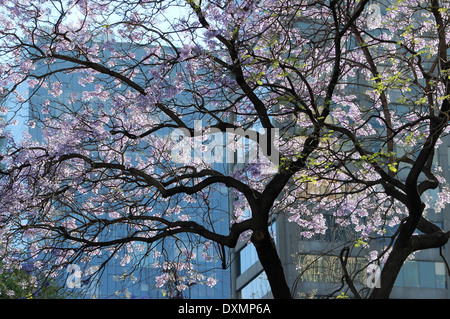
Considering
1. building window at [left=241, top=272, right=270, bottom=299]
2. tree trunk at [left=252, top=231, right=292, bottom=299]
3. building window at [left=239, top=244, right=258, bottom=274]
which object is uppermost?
building window at [left=239, top=244, right=258, bottom=274]

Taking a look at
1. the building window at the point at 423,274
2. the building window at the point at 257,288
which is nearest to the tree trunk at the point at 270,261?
the building window at the point at 257,288

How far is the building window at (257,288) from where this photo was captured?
36844 mm

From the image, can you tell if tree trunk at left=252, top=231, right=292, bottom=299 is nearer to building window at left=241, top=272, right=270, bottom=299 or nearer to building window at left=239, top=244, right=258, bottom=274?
building window at left=241, top=272, right=270, bottom=299

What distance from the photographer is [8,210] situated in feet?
35.8

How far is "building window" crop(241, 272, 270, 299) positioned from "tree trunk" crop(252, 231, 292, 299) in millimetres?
26220

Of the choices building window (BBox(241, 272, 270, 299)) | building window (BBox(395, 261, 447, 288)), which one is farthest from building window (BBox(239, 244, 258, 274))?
building window (BBox(395, 261, 447, 288))

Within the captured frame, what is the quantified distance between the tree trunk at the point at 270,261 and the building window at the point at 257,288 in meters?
26.2

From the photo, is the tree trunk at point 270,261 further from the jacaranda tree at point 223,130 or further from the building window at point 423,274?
the building window at point 423,274

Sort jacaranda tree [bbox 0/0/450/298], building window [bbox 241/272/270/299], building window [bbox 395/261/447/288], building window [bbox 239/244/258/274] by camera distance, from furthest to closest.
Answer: building window [bbox 239/244/258/274] < building window [bbox 241/272/270/299] < building window [bbox 395/261/447/288] < jacaranda tree [bbox 0/0/450/298]

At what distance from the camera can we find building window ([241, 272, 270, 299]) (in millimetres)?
36844
